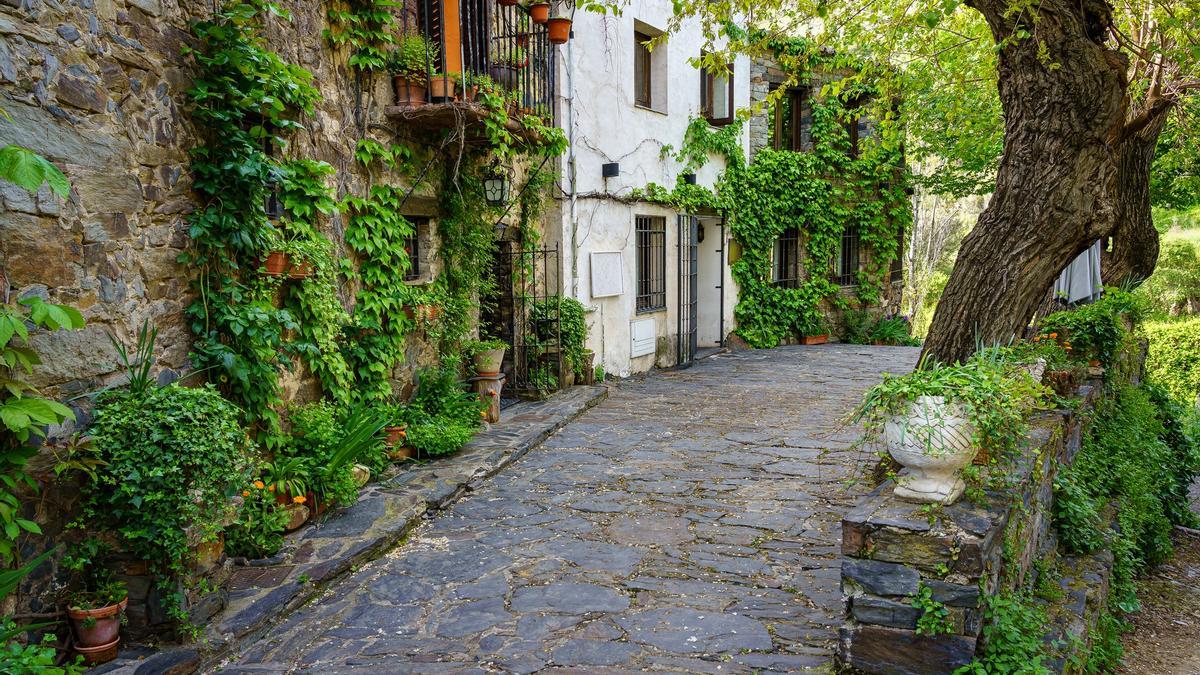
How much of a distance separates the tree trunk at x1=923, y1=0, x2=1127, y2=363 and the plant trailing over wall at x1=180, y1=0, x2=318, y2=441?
4128 millimetres

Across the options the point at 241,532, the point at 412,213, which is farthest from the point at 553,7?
the point at 241,532

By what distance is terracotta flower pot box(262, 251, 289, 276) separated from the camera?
4.58 m

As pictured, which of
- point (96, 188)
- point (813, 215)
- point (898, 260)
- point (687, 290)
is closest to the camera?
point (96, 188)

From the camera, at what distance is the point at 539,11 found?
25.2ft

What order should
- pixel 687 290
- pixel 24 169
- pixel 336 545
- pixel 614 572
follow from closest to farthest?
pixel 24 169, pixel 614 572, pixel 336 545, pixel 687 290

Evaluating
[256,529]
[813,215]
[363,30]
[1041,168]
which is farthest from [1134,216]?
[256,529]

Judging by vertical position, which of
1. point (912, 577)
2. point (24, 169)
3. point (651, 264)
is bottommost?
point (912, 577)

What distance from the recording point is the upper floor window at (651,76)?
436 inches

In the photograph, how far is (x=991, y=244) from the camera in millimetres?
5121

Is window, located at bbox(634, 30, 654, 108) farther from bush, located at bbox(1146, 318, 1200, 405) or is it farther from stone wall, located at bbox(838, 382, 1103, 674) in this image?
bush, located at bbox(1146, 318, 1200, 405)

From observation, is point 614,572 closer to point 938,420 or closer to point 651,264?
point 938,420

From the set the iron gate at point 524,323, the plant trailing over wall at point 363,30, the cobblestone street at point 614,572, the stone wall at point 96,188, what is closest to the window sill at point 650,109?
the iron gate at point 524,323

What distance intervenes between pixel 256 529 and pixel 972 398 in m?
3.55

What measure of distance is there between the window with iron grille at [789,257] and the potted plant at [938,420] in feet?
37.2
